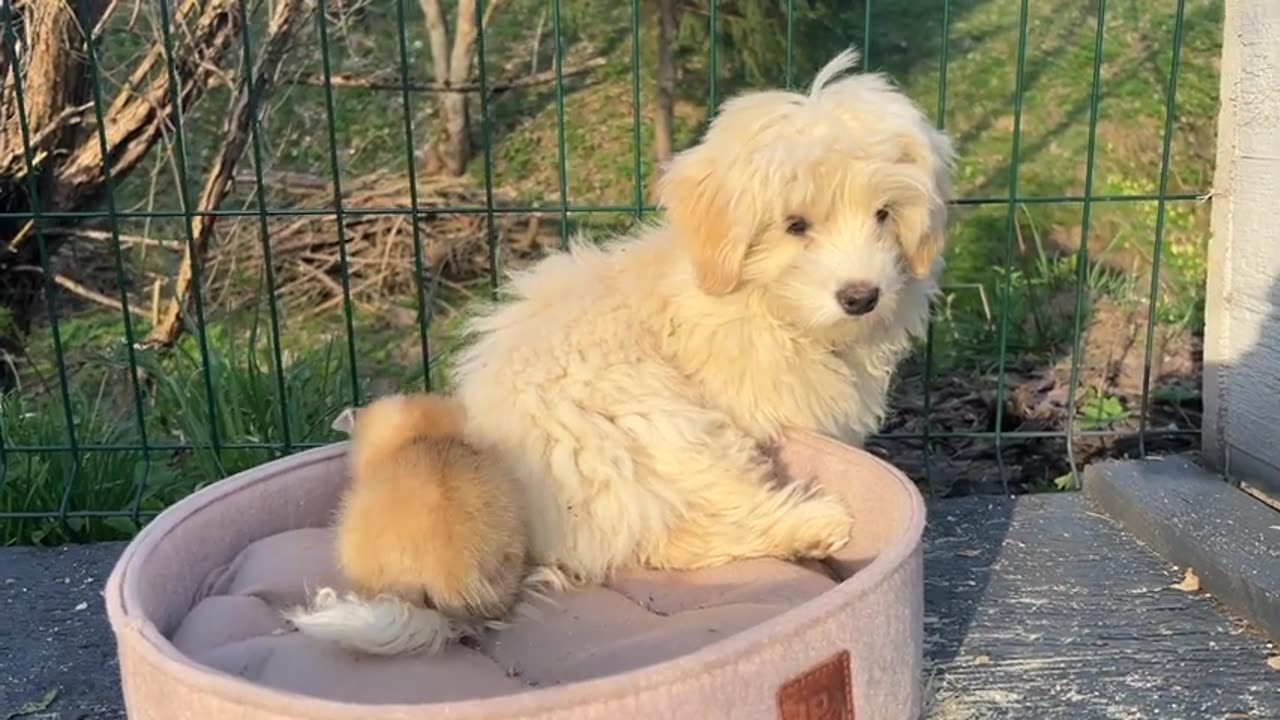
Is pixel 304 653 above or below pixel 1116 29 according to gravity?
below

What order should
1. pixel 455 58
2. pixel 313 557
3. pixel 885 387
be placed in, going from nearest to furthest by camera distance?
pixel 313 557 → pixel 885 387 → pixel 455 58

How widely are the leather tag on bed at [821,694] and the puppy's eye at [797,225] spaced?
102cm

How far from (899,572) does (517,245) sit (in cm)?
505

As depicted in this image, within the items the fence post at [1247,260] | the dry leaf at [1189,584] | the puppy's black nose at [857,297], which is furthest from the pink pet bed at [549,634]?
the fence post at [1247,260]

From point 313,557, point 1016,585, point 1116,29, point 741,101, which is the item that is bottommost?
point 1016,585

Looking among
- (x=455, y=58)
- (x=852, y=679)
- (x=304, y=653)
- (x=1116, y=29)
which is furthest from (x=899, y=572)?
(x=1116, y=29)

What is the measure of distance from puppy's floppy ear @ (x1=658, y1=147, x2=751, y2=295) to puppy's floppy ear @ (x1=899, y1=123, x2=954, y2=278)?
41cm

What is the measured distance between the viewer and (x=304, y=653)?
8.38 feet

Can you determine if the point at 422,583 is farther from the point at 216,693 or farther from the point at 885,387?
the point at 885,387

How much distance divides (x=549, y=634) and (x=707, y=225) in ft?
3.23

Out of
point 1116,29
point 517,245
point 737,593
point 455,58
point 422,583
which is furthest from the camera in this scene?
point 1116,29

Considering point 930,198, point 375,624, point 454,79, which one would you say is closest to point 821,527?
point 930,198

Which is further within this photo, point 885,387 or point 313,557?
point 885,387

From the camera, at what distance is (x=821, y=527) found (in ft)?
9.73
